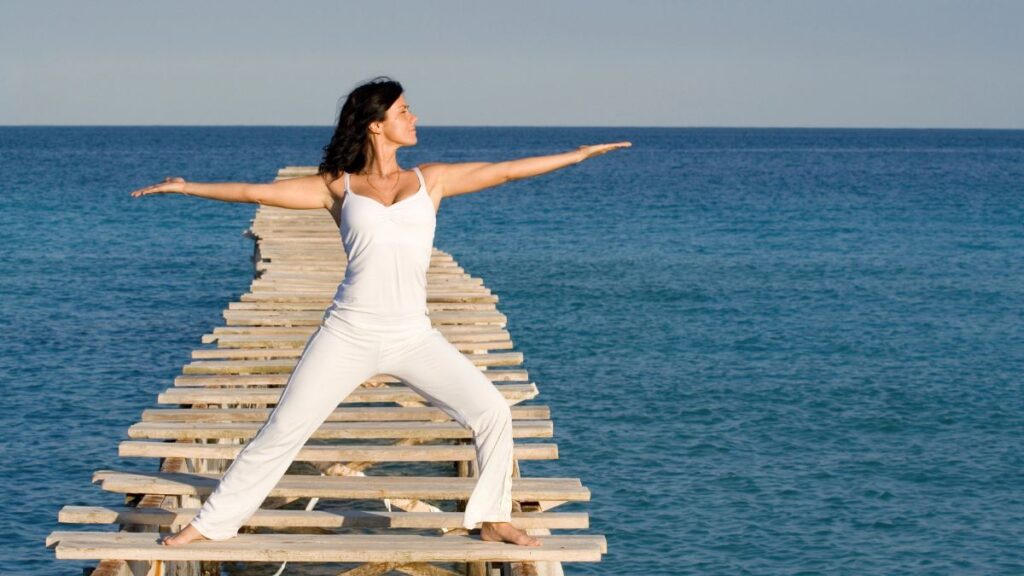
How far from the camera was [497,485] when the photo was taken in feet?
20.7

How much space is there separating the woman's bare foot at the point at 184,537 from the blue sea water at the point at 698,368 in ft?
17.2

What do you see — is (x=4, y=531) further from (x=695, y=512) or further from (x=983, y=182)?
(x=983, y=182)

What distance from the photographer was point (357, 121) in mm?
6277

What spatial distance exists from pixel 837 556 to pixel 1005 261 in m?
27.4

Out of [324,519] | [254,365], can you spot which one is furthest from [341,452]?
[254,365]

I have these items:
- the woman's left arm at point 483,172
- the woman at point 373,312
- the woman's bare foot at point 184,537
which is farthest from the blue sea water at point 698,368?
the woman's left arm at point 483,172

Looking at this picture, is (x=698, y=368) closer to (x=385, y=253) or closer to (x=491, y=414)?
(x=491, y=414)

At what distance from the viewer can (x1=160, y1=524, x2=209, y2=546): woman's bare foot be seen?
6316 millimetres

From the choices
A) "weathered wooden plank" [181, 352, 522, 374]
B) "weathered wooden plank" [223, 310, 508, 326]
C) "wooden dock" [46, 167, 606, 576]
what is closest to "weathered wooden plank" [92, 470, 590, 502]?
"wooden dock" [46, 167, 606, 576]

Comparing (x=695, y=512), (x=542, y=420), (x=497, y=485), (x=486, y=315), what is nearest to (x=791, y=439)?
(x=695, y=512)

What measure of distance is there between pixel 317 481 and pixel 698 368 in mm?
13429

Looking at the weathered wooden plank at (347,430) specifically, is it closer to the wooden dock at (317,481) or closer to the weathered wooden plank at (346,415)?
the wooden dock at (317,481)

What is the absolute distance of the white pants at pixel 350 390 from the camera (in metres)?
6.14

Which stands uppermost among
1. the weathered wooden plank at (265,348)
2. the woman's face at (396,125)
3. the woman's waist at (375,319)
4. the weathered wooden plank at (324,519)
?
the woman's face at (396,125)
